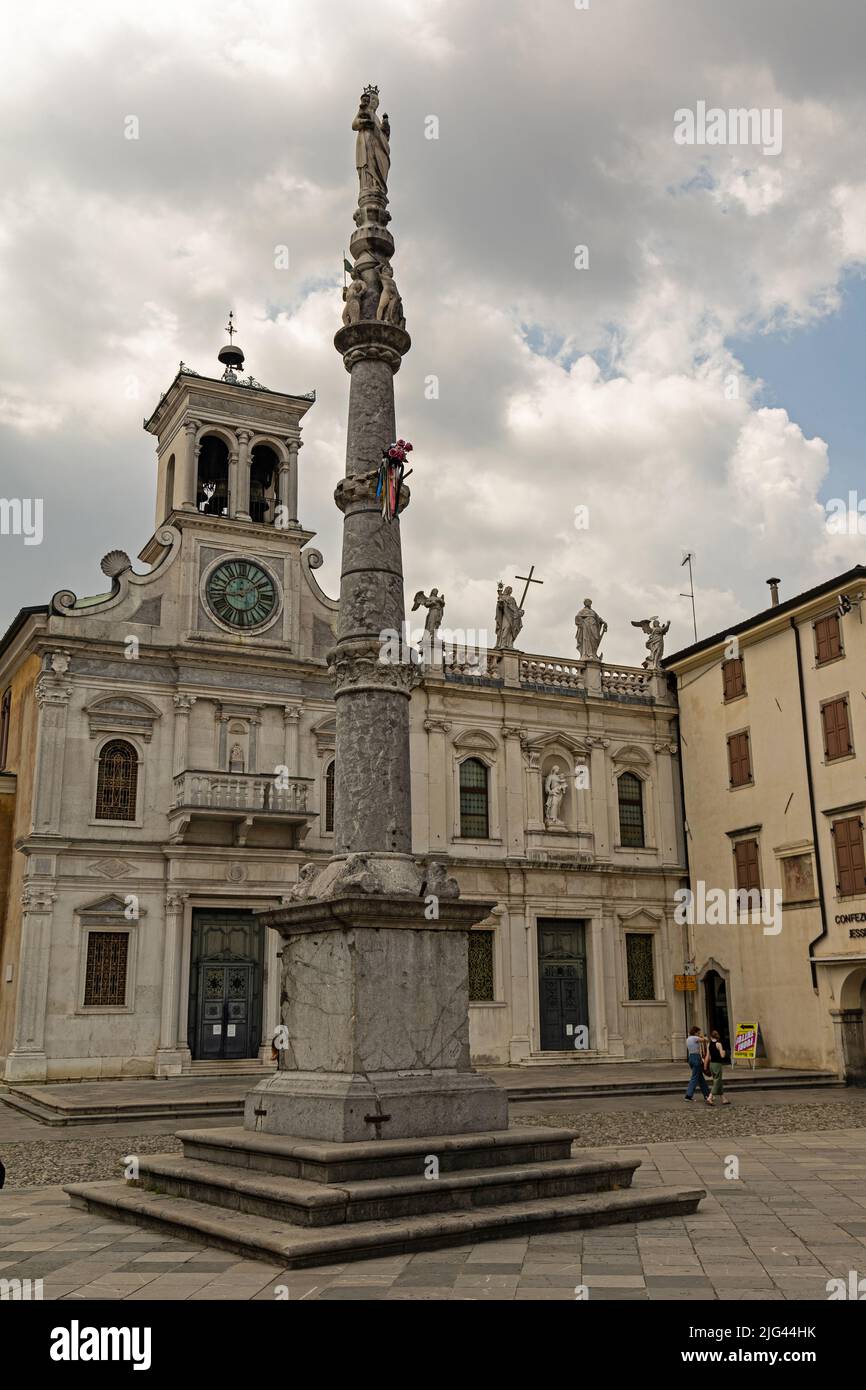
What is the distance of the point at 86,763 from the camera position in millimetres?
27875

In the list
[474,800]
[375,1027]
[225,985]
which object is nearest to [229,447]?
[474,800]

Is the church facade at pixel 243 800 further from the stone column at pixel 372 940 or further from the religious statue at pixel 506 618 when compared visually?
the stone column at pixel 372 940

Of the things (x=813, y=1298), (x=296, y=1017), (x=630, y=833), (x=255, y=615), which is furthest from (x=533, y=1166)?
(x=630, y=833)

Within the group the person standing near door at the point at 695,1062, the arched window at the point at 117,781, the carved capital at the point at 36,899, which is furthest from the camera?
the arched window at the point at 117,781

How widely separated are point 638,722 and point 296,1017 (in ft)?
84.7

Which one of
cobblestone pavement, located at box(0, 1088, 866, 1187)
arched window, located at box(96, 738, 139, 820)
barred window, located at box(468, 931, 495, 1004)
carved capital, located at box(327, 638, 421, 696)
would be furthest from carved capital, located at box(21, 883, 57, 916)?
carved capital, located at box(327, 638, 421, 696)

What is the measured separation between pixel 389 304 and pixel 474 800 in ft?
69.9

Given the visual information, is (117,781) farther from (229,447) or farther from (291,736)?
(229,447)

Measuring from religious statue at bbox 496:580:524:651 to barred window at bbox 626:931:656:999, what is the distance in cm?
907

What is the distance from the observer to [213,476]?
106 ft

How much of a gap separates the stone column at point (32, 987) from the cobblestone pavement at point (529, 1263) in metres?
15.3

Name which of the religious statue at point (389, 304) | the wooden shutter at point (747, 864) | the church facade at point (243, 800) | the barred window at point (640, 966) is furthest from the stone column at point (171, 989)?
the religious statue at point (389, 304)

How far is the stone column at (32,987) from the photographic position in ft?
83.8

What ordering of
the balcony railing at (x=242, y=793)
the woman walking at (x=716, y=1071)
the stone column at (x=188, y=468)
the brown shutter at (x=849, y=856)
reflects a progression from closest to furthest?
the woman walking at (x=716, y=1071) → the balcony railing at (x=242, y=793) → the brown shutter at (x=849, y=856) → the stone column at (x=188, y=468)
